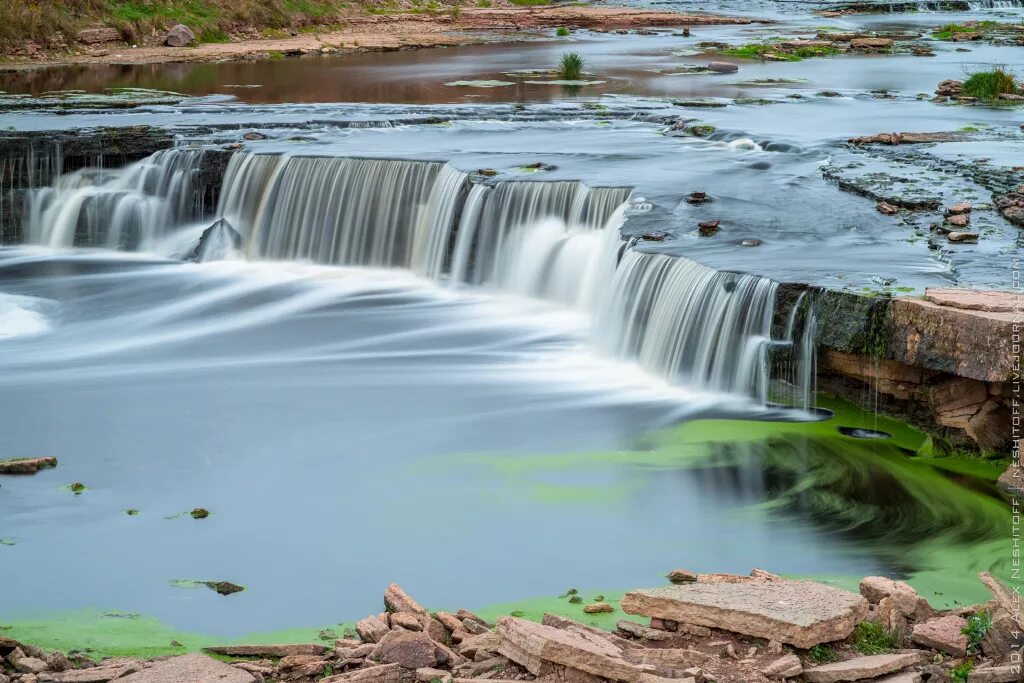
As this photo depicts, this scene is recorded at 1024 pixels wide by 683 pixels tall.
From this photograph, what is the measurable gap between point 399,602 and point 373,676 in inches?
51.8

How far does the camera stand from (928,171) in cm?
1878

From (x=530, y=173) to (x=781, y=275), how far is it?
6631 mm

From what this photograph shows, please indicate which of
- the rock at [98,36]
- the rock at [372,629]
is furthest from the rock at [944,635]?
the rock at [98,36]

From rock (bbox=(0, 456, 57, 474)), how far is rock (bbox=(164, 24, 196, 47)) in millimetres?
30029

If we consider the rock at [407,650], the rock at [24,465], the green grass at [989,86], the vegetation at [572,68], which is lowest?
the rock at [24,465]

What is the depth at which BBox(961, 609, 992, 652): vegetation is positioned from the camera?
23.6 ft

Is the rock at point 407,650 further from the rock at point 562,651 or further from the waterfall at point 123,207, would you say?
the waterfall at point 123,207

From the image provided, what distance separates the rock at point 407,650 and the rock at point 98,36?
112 ft

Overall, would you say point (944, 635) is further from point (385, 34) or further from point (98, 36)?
point (385, 34)

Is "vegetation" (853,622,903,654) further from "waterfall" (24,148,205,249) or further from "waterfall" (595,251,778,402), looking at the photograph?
"waterfall" (24,148,205,249)

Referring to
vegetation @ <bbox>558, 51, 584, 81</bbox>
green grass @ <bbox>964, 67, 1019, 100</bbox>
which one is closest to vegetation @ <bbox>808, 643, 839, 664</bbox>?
green grass @ <bbox>964, 67, 1019, 100</bbox>

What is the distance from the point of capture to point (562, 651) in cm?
691

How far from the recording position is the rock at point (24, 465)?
11977mm

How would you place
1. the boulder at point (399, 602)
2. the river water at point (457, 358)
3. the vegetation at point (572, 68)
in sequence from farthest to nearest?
the vegetation at point (572, 68), the river water at point (457, 358), the boulder at point (399, 602)
